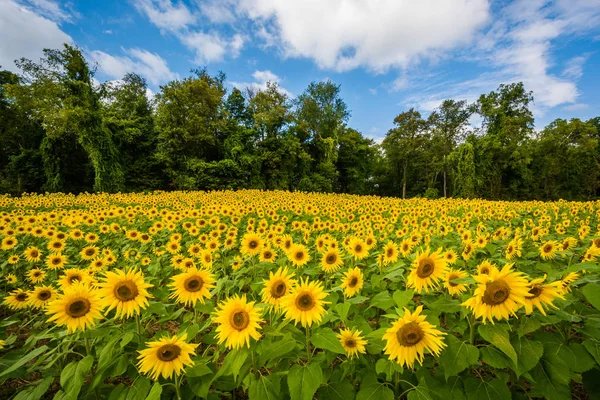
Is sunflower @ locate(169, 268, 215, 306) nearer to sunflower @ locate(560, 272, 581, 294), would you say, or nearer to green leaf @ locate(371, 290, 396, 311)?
green leaf @ locate(371, 290, 396, 311)

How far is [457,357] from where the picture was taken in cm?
138

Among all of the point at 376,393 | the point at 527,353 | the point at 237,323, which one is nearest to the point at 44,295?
the point at 237,323

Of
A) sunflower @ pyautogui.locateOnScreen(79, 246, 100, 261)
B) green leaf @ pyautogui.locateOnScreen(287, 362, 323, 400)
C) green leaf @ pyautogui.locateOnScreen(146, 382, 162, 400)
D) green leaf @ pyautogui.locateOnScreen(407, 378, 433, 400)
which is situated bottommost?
sunflower @ pyautogui.locateOnScreen(79, 246, 100, 261)

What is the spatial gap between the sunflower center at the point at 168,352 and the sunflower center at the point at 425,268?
1.61 meters

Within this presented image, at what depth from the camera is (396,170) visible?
1754 inches

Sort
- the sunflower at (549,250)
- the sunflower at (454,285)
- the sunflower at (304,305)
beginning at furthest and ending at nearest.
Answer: the sunflower at (549,250)
the sunflower at (454,285)
the sunflower at (304,305)

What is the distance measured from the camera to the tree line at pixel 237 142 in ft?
82.1

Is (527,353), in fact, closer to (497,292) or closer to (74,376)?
(497,292)

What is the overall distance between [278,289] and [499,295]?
1.27 meters

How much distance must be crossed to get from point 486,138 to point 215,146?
3261cm

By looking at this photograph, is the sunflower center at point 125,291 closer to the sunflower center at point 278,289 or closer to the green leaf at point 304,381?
the sunflower center at point 278,289

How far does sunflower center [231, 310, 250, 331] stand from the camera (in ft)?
4.96

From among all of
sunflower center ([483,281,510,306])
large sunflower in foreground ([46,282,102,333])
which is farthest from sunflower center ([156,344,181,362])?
sunflower center ([483,281,510,306])

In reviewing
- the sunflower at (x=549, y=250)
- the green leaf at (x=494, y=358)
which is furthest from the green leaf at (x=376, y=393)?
the sunflower at (x=549, y=250)
